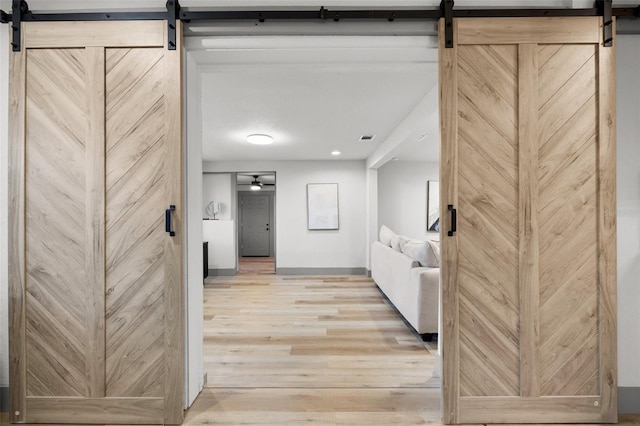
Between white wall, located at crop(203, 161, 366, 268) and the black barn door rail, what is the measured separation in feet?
15.2

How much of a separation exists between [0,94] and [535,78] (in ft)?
9.88

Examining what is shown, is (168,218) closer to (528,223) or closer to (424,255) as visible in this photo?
(528,223)

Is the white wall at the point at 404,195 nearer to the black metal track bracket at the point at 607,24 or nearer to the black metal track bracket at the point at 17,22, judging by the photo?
the black metal track bracket at the point at 607,24

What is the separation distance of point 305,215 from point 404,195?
2.11 meters

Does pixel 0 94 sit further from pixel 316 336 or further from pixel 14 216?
pixel 316 336

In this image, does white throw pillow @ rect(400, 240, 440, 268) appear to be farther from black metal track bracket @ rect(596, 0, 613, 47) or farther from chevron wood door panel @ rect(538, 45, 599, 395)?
black metal track bracket @ rect(596, 0, 613, 47)

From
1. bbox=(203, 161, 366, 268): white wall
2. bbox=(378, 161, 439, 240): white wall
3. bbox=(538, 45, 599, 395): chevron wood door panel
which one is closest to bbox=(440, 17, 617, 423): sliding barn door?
bbox=(538, 45, 599, 395): chevron wood door panel

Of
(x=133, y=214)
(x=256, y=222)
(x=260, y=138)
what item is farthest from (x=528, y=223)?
(x=256, y=222)

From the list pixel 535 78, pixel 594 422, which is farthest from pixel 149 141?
pixel 594 422

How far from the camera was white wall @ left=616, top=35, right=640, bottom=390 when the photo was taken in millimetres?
1789

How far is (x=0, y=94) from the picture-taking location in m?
1.79

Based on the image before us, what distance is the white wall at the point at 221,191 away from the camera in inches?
259

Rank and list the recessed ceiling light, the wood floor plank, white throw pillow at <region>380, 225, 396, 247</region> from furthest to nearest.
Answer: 1. white throw pillow at <region>380, 225, 396, 247</region>
2. the recessed ceiling light
3. the wood floor plank

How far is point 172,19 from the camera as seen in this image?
5.50 ft
